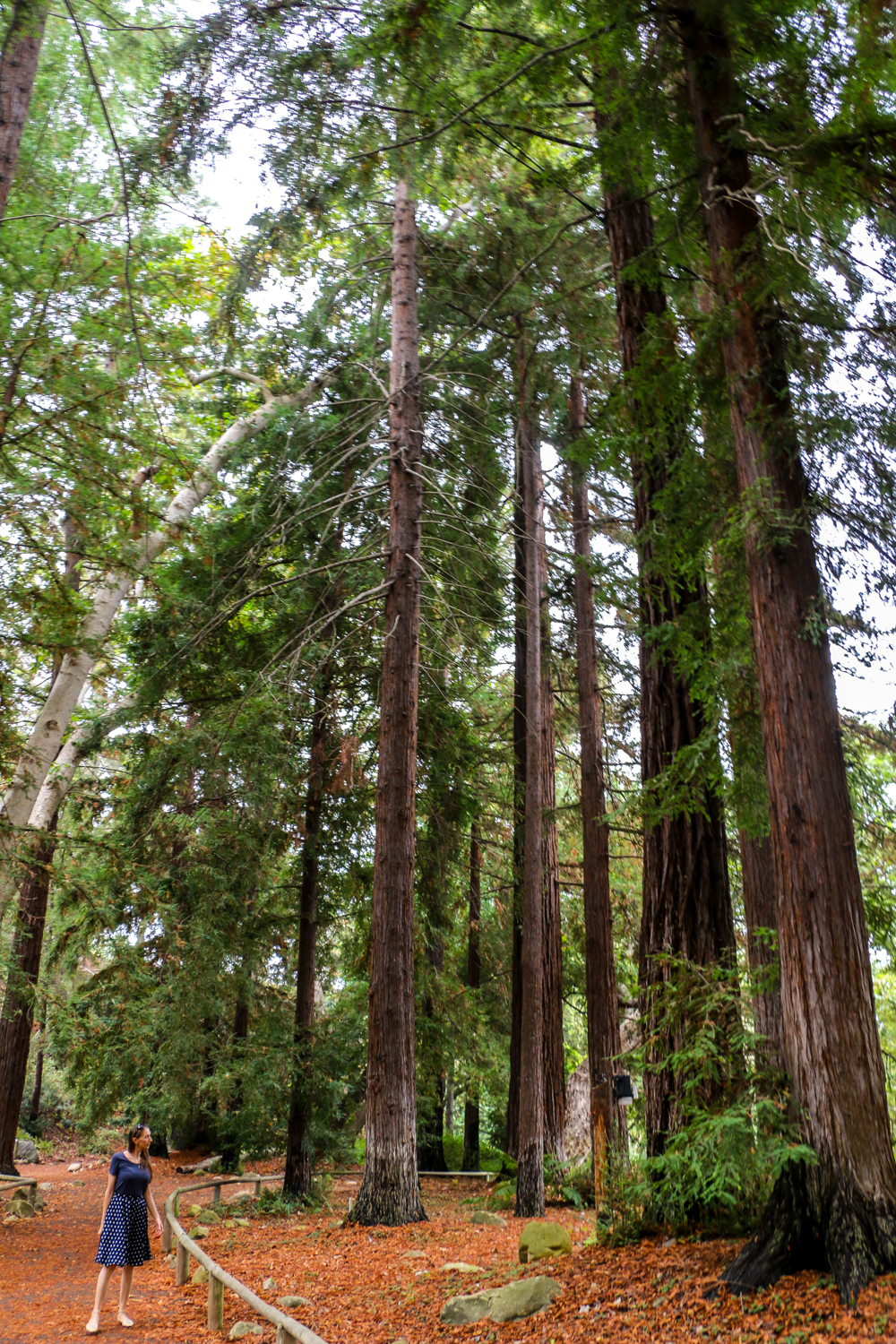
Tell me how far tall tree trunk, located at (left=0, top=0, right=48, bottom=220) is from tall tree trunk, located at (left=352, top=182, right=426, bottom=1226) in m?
5.51

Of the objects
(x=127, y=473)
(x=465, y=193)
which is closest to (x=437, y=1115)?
(x=127, y=473)

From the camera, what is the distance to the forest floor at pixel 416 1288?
409cm

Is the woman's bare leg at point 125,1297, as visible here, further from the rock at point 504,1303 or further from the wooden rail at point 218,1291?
the rock at point 504,1303

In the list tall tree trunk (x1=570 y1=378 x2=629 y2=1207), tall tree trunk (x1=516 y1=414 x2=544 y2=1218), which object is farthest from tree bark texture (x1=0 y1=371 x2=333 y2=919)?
tall tree trunk (x1=570 y1=378 x2=629 y2=1207)

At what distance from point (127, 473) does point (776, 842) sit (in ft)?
33.3

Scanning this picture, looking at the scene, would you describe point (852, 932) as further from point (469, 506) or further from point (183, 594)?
point (469, 506)

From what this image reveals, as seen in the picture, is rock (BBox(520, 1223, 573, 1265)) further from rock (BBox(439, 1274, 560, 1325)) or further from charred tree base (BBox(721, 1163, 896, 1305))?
charred tree base (BBox(721, 1163, 896, 1305))

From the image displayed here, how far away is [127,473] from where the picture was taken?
12.1 m

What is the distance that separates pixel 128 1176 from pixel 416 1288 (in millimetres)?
2458

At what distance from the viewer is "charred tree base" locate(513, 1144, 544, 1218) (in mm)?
11328

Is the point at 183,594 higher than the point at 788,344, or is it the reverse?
the point at 183,594

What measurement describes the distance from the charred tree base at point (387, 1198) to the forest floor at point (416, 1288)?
0.59 ft

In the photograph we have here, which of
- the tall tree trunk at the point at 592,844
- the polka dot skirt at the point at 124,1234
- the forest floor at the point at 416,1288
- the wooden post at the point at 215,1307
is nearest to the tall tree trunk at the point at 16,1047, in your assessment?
the forest floor at the point at 416,1288

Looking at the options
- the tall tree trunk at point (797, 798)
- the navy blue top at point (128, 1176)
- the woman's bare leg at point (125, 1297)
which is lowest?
the woman's bare leg at point (125, 1297)
